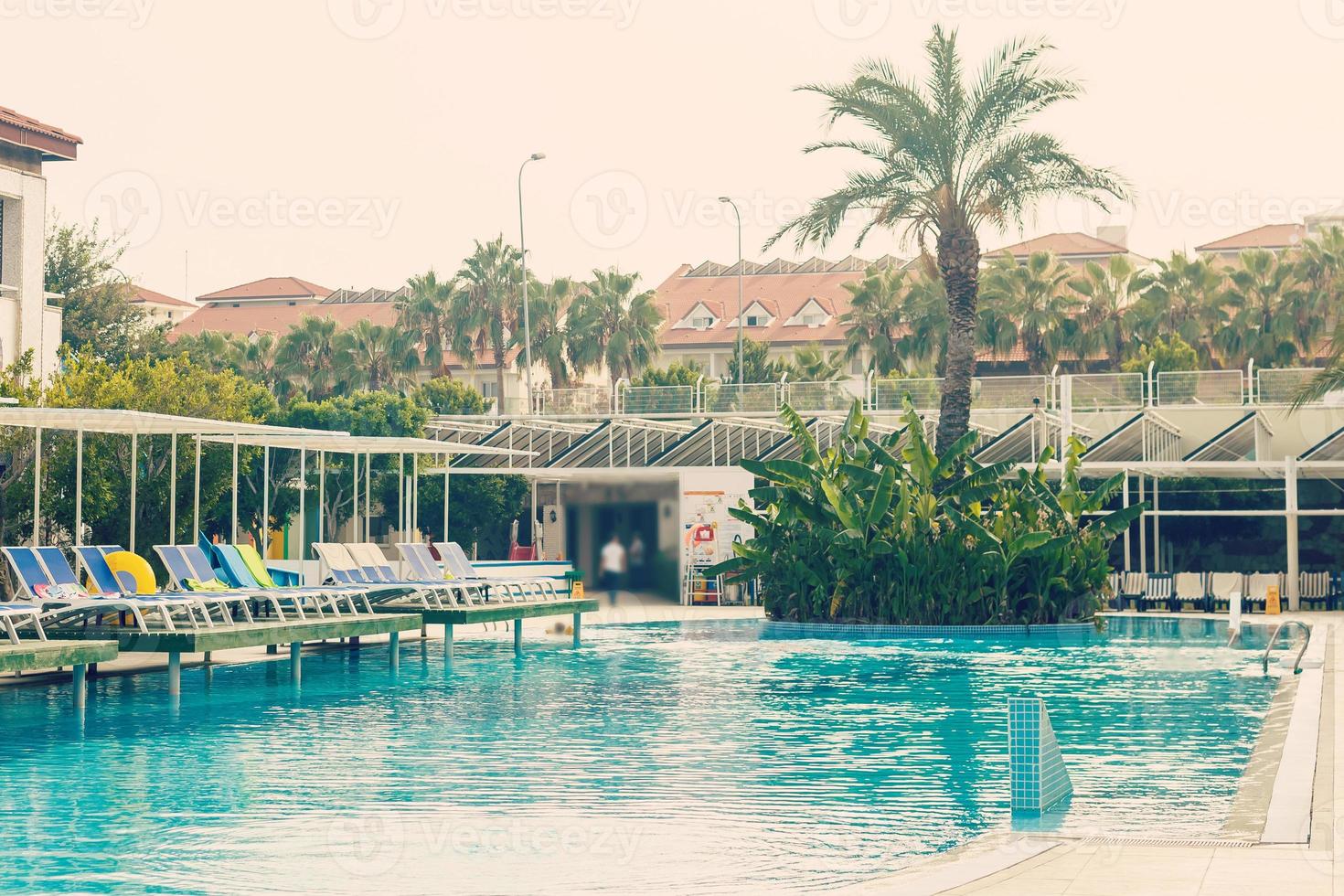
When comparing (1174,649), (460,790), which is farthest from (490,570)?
(460,790)

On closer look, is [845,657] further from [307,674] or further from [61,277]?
[61,277]

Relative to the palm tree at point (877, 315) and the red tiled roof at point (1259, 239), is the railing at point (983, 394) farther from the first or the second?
the red tiled roof at point (1259, 239)

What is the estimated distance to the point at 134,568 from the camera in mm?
16922

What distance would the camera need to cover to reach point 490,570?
27906mm

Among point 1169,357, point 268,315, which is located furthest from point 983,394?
point 268,315

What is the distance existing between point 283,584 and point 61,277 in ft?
97.2

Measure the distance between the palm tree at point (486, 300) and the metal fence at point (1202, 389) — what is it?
35422 mm

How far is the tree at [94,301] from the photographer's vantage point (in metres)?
47.3

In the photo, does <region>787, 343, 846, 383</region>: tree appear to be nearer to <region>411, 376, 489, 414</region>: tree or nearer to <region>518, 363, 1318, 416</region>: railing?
<region>411, 376, 489, 414</region>: tree

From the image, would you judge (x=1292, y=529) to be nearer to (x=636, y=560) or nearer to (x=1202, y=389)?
(x=1202, y=389)

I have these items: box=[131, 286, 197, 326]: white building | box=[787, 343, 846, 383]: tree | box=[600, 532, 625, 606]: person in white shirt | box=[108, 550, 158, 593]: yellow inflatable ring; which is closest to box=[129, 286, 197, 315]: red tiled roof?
box=[131, 286, 197, 326]: white building

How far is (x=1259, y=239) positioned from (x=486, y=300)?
172 feet

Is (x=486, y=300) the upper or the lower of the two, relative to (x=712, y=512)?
upper

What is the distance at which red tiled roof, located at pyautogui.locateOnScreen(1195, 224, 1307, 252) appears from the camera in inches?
3764
